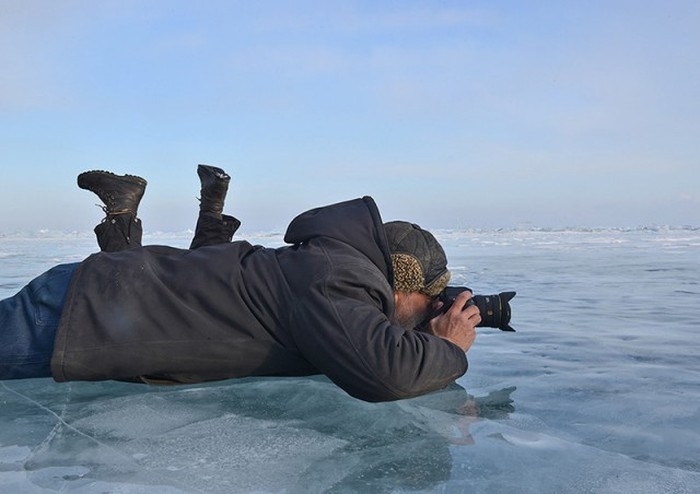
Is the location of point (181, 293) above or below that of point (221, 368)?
above

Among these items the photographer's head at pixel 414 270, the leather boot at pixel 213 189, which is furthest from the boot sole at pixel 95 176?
the photographer's head at pixel 414 270

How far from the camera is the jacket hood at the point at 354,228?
2.35 meters

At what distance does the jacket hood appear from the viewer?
2354mm

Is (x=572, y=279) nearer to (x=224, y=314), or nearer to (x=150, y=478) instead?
(x=224, y=314)

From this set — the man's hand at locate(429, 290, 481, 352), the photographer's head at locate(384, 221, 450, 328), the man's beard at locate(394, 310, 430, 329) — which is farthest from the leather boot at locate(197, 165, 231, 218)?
the man's hand at locate(429, 290, 481, 352)

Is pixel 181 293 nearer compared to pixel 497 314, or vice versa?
pixel 181 293

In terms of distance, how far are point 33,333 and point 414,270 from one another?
1.54 m

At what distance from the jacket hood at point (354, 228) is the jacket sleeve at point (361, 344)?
0.13 meters

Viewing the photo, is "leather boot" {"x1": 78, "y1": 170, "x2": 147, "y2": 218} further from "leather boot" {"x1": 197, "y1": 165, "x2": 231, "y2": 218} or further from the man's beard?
the man's beard

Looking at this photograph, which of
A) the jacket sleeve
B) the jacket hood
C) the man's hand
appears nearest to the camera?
the jacket sleeve

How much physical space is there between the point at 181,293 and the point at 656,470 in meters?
1.72

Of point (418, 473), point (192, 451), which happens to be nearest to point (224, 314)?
point (192, 451)

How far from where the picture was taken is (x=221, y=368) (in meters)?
2.47

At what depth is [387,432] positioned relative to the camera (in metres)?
2.10
